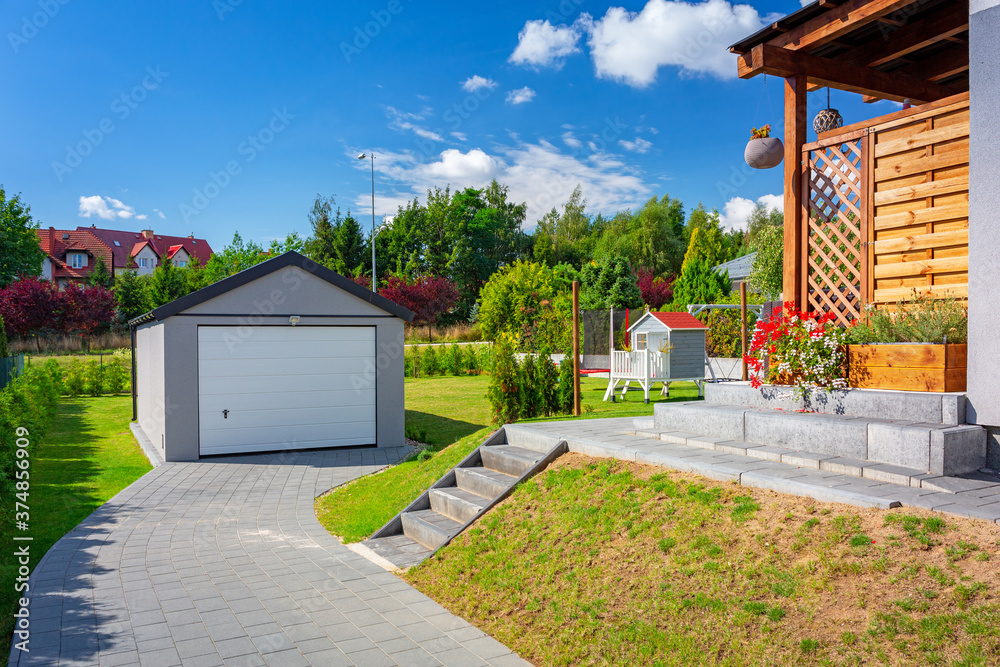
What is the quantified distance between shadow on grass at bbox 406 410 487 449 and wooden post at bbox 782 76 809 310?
22.4 feet

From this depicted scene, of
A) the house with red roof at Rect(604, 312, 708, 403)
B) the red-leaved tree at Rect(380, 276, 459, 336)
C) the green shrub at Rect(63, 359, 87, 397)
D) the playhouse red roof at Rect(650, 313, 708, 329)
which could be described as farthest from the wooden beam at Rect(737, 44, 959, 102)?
the red-leaved tree at Rect(380, 276, 459, 336)

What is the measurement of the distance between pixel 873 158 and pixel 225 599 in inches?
268

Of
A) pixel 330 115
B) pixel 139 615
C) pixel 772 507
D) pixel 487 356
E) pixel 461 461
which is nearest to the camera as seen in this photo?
pixel 772 507

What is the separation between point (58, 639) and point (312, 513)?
3462mm

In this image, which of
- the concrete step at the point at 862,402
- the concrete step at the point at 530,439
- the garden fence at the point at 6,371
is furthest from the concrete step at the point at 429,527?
the garden fence at the point at 6,371

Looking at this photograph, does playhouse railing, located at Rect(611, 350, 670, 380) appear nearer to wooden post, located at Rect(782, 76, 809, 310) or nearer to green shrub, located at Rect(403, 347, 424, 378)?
A: wooden post, located at Rect(782, 76, 809, 310)

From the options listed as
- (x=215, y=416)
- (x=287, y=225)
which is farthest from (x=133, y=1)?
(x=287, y=225)

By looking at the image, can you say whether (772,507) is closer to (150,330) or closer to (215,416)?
(215,416)

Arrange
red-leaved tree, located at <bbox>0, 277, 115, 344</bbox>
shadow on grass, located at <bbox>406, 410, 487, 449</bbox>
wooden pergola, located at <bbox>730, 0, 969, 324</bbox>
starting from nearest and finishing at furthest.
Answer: wooden pergola, located at <bbox>730, 0, 969, 324</bbox>
shadow on grass, located at <bbox>406, 410, 487, 449</bbox>
red-leaved tree, located at <bbox>0, 277, 115, 344</bbox>

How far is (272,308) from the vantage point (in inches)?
443

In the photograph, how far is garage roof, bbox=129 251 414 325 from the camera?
A: 1059cm

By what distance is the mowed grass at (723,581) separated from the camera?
282 centimetres

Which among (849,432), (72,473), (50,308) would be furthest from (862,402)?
(50,308)

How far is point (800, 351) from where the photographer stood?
5.71m
